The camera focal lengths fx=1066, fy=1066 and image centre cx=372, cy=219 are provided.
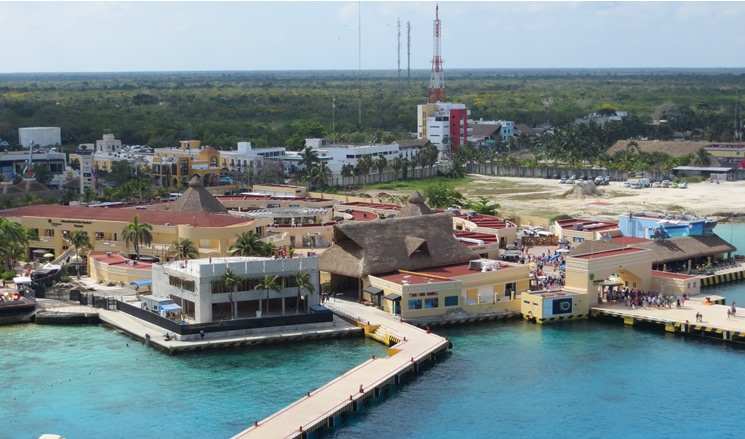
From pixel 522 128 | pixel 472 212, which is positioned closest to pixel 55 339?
pixel 472 212

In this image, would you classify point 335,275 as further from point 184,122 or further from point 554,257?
point 184,122

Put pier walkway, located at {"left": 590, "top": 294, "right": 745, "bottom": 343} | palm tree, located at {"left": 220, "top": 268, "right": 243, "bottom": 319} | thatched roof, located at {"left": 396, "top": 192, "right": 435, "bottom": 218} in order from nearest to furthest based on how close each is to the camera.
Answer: palm tree, located at {"left": 220, "top": 268, "right": 243, "bottom": 319} → pier walkway, located at {"left": 590, "top": 294, "right": 745, "bottom": 343} → thatched roof, located at {"left": 396, "top": 192, "right": 435, "bottom": 218}

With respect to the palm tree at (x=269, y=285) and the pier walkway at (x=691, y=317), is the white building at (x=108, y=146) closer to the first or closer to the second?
the palm tree at (x=269, y=285)

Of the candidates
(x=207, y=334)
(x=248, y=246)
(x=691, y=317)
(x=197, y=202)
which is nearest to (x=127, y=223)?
(x=197, y=202)

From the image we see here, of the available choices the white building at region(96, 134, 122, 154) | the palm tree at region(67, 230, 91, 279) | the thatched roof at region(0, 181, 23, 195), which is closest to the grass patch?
the white building at region(96, 134, 122, 154)

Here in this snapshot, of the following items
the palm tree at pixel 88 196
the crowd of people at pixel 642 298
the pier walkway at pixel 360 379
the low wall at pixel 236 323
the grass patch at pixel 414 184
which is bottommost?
the pier walkway at pixel 360 379

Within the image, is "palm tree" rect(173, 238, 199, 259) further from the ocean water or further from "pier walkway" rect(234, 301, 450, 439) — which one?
"pier walkway" rect(234, 301, 450, 439)

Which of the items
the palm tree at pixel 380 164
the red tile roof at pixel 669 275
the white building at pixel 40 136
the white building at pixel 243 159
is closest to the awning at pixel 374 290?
the red tile roof at pixel 669 275

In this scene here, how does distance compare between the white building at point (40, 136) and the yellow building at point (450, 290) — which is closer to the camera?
the yellow building at point (450, 290)
